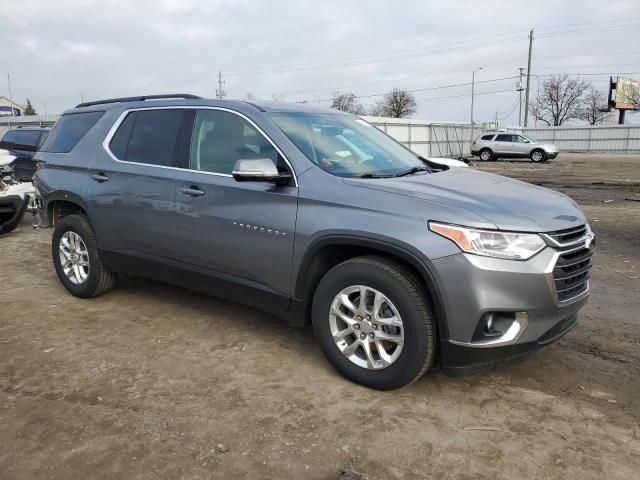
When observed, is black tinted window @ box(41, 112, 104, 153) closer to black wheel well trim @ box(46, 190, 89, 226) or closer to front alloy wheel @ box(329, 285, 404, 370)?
black wheel well trim @ box(46, 190, 89, 226)

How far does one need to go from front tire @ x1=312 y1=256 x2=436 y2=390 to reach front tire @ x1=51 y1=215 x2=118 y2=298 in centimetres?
250

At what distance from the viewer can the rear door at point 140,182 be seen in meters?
4.32

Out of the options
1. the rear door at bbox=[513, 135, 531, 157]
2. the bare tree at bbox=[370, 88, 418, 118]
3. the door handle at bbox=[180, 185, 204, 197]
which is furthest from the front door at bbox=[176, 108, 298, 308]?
the bare tree at bbox=[370, 88, 418, 118]

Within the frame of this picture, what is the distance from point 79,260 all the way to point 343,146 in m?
2.86

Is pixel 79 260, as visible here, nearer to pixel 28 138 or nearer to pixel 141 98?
pixel 141 98

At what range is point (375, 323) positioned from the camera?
329 centimetres

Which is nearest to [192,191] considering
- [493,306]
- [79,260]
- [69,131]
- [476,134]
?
[79,260]

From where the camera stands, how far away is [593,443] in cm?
285

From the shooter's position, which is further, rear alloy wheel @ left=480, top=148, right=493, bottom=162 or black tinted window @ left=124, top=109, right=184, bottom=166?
rear alloy wheel @ left=480, top=148, right=493, bottom=162

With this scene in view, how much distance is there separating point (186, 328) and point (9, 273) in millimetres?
3069

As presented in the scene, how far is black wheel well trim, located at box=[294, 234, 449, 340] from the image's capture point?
304 centimetres

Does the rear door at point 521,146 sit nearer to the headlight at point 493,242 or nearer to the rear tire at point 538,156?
the rear tire at point 538,156

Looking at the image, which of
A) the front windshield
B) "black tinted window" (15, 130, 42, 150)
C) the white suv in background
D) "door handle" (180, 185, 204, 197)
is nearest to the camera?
the front windshield

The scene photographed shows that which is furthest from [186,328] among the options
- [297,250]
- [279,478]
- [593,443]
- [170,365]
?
[593,443]
